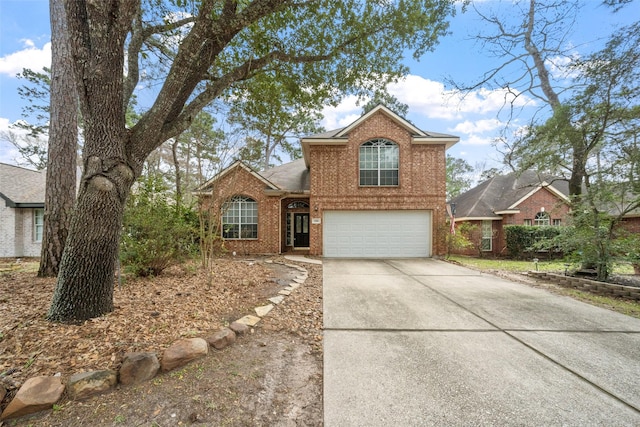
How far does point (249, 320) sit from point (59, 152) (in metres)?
6.00

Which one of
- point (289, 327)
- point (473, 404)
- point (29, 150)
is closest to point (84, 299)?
point (289, 327)

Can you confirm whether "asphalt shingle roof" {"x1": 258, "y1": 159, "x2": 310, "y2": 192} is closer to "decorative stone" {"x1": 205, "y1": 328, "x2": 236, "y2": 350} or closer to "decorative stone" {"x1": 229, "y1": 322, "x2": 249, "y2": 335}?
"decorative stone" {"x1": 229, "y1": 322, "x2": 249, "y2": 335}

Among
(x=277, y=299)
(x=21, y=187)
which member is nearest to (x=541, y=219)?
(x=277, y=299)

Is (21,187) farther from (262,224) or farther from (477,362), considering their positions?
(477,362)

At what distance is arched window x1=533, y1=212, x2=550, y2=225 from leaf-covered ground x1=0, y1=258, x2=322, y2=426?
16006 millimetres

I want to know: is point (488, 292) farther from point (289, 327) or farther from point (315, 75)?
point (315, 75)

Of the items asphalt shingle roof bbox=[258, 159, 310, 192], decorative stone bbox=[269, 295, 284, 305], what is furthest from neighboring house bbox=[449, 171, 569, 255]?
decorative stone bbox=[269, 295, 284, 305]

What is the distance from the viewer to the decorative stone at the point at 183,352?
2463mm

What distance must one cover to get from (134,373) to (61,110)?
257 inches

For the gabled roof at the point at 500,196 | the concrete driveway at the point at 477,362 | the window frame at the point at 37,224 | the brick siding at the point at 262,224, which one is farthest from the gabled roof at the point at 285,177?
the window frame at the point at 37,224

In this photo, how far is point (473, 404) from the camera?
7.04 feet

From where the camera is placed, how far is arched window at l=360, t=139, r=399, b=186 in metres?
11.5

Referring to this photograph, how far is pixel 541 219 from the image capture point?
14586 mm

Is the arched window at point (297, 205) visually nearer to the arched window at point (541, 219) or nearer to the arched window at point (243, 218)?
the arched window at point (243, 218)
